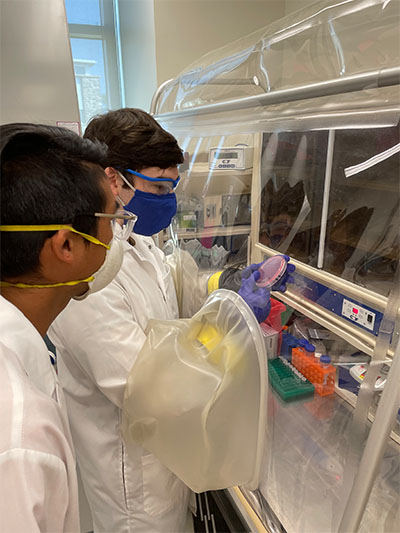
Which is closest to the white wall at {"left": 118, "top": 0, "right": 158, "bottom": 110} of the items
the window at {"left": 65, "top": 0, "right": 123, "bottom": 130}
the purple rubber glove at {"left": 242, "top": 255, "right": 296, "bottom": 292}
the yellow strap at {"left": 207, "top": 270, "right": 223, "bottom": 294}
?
the window at {"left": 65, "top": 0, "right": 123, "bottom": 130}

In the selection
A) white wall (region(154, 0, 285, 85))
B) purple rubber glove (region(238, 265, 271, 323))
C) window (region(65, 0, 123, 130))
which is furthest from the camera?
window (region(65, 0, 123, 130))

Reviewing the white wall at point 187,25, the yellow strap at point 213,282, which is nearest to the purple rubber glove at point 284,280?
the yellow strap at point 213,282

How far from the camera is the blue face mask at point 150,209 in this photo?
45.6 inches

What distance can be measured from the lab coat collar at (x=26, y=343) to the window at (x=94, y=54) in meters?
3.27

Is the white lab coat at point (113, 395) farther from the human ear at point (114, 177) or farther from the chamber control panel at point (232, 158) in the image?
the chamber control panel at point (232, 158)

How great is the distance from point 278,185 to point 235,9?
2.26 meters

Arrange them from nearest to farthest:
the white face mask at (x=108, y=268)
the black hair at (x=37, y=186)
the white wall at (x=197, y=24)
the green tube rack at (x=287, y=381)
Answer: the black hair at (x=37, y=186), the white face mask at (x=108, y=268), the green tube rack at (x=287, y=381), the white wall at (x=197, y=24)

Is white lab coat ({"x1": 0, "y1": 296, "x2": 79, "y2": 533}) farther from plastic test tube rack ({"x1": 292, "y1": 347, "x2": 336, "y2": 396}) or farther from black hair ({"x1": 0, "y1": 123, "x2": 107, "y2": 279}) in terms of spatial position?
plastic test tube rack ({"x1": 292, "y1": 347, "x2": 336, "y2": 396})

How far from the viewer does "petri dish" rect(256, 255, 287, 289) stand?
1.01 meters

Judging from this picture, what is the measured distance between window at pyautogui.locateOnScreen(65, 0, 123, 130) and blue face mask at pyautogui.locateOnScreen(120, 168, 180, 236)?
8.86ft

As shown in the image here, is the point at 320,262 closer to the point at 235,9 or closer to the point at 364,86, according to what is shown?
the point at 364,86

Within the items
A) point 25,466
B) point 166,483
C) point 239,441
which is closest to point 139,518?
point 166,483

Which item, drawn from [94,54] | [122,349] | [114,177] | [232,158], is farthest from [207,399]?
[94,54]

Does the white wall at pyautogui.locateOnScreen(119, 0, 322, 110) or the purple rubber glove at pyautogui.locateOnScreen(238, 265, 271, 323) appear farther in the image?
the white wall at pyautogui.locateOnScreen(119, 0, 322, 110)
